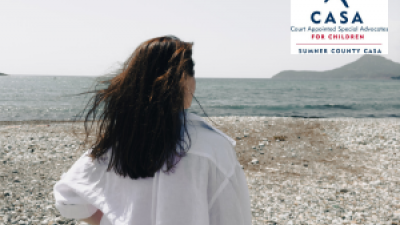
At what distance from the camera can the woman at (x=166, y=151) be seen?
1.47m

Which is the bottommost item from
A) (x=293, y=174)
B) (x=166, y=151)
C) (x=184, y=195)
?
(x=293, y=174)

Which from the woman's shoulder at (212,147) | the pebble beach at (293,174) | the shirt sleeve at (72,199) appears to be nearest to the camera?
the woman's shoulder at (212,147)

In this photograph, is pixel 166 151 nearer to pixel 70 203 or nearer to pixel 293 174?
pixel 70 203

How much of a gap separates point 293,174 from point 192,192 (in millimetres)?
8136

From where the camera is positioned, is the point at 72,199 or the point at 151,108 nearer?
the point at 151,108

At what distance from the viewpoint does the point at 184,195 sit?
1495 mm

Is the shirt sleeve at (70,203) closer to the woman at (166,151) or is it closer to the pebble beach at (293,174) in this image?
the woman at (166,151)

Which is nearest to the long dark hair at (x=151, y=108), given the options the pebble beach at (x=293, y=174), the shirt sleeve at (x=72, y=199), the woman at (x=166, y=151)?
the woman at (x=166, y=151)

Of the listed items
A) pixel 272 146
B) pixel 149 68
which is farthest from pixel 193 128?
pixel 272 146

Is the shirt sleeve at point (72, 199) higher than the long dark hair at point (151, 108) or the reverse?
the reverse

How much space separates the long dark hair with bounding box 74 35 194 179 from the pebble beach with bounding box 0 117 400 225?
123 centimetres

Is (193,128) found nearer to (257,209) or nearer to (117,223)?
(117,223)

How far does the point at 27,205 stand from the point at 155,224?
6.45 meters

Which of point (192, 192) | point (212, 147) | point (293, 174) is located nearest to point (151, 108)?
point (212, 147)
